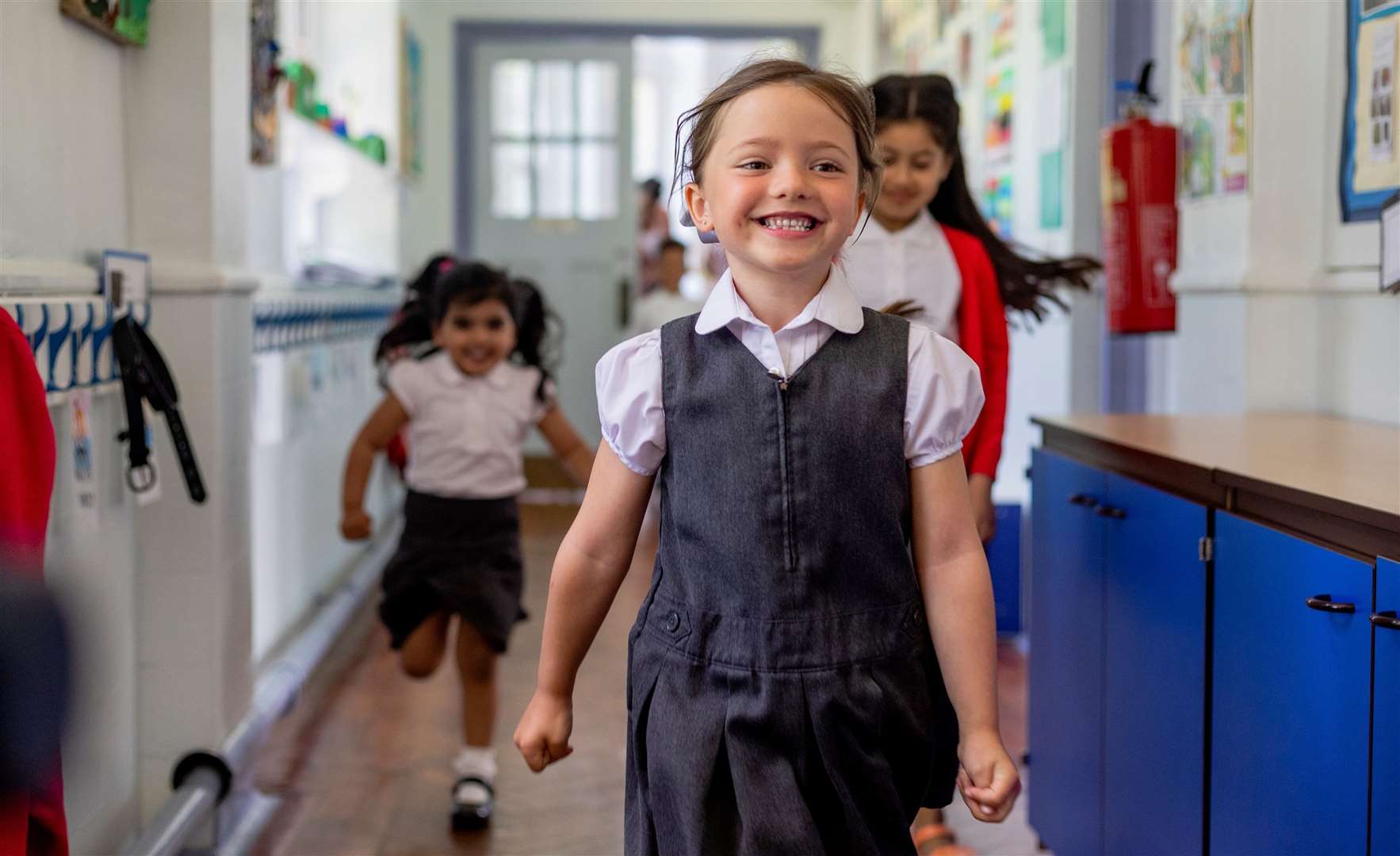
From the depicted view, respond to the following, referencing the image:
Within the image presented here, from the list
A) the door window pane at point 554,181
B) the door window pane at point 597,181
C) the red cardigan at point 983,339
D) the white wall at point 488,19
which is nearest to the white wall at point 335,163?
the white wall at point 488,19

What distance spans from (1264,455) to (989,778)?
736 mm

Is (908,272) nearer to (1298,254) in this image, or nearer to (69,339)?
(1298,254)

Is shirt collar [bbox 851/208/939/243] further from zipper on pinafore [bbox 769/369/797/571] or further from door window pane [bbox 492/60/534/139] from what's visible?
door window pane [bbox 492/60/534/139]

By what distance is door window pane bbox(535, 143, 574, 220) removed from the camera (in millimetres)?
7652

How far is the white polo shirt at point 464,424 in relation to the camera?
2.99 meters

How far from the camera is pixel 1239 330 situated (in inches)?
105

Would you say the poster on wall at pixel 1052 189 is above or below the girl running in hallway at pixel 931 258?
above

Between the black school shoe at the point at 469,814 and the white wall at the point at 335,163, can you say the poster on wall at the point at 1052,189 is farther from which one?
the black school shoe at the point at 469,814

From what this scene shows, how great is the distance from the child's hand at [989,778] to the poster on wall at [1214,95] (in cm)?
168

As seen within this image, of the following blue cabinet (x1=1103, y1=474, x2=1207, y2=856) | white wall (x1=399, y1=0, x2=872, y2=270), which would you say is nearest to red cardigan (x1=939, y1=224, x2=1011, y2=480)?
blue cabinet (x1=1103, y1=474, x2=1207, y2=856)

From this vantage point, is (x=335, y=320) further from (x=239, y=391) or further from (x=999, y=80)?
(x=999, y=80)

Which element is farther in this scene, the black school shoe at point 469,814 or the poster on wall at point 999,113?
the poster on wall at point 999,113

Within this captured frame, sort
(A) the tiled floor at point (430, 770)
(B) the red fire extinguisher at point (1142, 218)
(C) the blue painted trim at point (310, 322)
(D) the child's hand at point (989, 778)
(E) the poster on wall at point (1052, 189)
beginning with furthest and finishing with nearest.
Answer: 1. (E) the poster on wall at point (1052, 189)
2. (C) the blue painted trim at point (310, 322)
3. (B) the red fire extinguisher at point (1142, 218)
4. (A) the tiled floor at point (430, 770)
5. (D) the child's hand at point (989, 778)

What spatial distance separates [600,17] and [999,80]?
3.22 m
